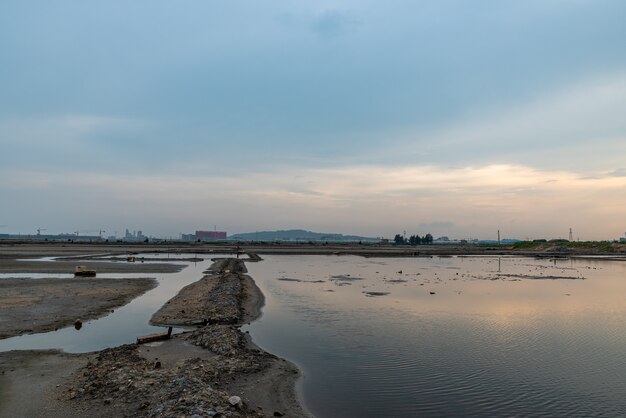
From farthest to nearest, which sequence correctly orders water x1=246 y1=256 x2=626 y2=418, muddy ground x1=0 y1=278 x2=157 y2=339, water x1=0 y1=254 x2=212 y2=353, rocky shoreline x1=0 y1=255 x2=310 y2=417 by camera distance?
muddy ground x1=0 y1=278 x2=157 y2=339, water x1=0 y1=254 x2=212 y2=353, water x1=246 y1=256 x2=626 y2=418, rocky shoreline x1=0 y1=255 x2=310 y2=417

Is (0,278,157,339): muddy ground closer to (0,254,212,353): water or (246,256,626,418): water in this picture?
(0,254,212,353): water

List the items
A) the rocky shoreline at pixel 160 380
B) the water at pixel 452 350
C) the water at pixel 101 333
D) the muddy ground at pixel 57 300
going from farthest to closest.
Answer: the muddy ground at pixel 57 300 < the water at pixel 101 333 < the water at pixel 452 350 < the rocky shoreline at pixel 160 380

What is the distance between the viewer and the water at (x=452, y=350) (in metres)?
12.5

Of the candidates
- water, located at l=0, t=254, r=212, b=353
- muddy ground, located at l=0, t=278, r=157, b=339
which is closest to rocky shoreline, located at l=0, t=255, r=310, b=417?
water, located at l=0, t=254, r=212, b=353

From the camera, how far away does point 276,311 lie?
27.6 meters

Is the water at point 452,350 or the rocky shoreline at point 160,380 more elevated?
the rocky shoreline at point 160,380

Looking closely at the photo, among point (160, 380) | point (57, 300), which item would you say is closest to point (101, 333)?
point (160, 380)

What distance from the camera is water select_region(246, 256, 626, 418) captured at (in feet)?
41.0

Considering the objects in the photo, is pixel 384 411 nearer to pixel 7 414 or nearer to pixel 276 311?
pixel 7 414

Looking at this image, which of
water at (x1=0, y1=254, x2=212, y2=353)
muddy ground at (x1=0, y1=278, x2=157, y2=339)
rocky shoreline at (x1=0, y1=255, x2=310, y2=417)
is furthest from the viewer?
muddy ground at (x1=0, y1=278, x2=157, y2=339)

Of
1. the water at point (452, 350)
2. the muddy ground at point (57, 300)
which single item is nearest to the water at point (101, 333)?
the muddy ground at point (57, 300)

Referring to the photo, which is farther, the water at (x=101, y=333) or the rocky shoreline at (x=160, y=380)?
the water at (x=101, y=333)

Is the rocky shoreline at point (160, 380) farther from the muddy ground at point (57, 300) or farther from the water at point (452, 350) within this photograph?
the muddy ground at point (57, 300)

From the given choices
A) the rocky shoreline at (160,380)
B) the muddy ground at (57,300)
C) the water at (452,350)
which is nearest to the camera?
the rocky shoreline at (160,380)
